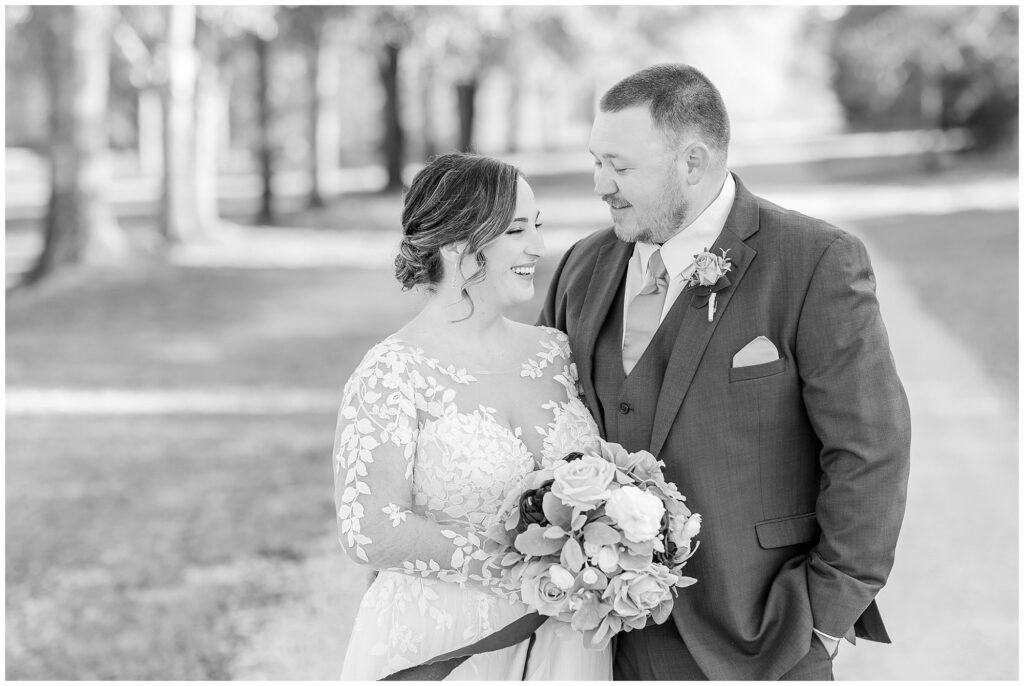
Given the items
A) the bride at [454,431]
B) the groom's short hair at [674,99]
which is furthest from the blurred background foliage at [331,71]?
the groom's short hair at [674,99]

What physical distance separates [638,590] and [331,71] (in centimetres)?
2601

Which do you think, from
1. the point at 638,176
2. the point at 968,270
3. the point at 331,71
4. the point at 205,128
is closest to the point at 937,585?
the point at 638,176

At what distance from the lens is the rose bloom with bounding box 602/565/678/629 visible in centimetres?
282

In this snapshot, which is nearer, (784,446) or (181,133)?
(784,446)

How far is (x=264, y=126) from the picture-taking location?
24.9 m

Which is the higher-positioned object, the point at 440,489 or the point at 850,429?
the point at 850,429

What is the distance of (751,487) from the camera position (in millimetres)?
3162

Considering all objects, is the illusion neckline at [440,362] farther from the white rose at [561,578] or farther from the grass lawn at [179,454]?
the grass lawn at [179,454]

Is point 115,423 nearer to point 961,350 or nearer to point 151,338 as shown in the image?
point 151,338

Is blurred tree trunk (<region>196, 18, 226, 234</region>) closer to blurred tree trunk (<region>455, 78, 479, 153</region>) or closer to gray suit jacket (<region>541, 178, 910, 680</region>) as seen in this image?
blurred tree trunk (<region>455, 78, 479, 153</region>)

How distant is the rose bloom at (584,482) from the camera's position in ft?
9.21

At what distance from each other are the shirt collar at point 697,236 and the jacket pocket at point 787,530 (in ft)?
2.51

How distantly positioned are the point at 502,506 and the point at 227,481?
5595 mm

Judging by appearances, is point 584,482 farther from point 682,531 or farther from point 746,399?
point 746,399
